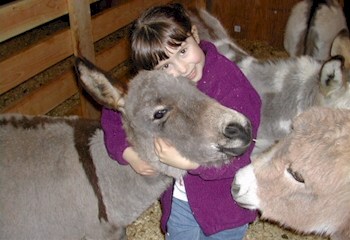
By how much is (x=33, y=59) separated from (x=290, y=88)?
1867 millimetres

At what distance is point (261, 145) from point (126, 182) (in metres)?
1.02

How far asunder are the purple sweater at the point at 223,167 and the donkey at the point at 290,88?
867 mm

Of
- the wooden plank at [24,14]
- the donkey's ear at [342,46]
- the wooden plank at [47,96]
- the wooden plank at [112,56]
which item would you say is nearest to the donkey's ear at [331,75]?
the donkey's ear at [342,46]

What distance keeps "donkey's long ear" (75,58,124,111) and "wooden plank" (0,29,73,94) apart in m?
1.33

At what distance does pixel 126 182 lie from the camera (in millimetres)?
1940

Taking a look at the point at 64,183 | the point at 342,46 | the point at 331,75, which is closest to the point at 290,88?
the point at 331,75

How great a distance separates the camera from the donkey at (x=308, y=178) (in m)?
1.41

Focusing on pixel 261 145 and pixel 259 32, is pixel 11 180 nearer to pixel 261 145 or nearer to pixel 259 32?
pixel 261 145

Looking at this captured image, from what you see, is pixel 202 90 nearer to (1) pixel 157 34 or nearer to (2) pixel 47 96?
(1) pixel 157 34

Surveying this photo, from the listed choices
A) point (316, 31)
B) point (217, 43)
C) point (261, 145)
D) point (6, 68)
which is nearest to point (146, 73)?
point (261, 145)

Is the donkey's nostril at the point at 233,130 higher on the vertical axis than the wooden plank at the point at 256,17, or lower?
higher

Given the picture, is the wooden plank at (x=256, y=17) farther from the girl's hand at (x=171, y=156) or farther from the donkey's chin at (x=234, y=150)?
the donkey's chin at (x=234, y=150)

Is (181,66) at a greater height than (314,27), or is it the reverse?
(181,66)

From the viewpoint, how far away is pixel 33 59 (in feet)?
9.49
